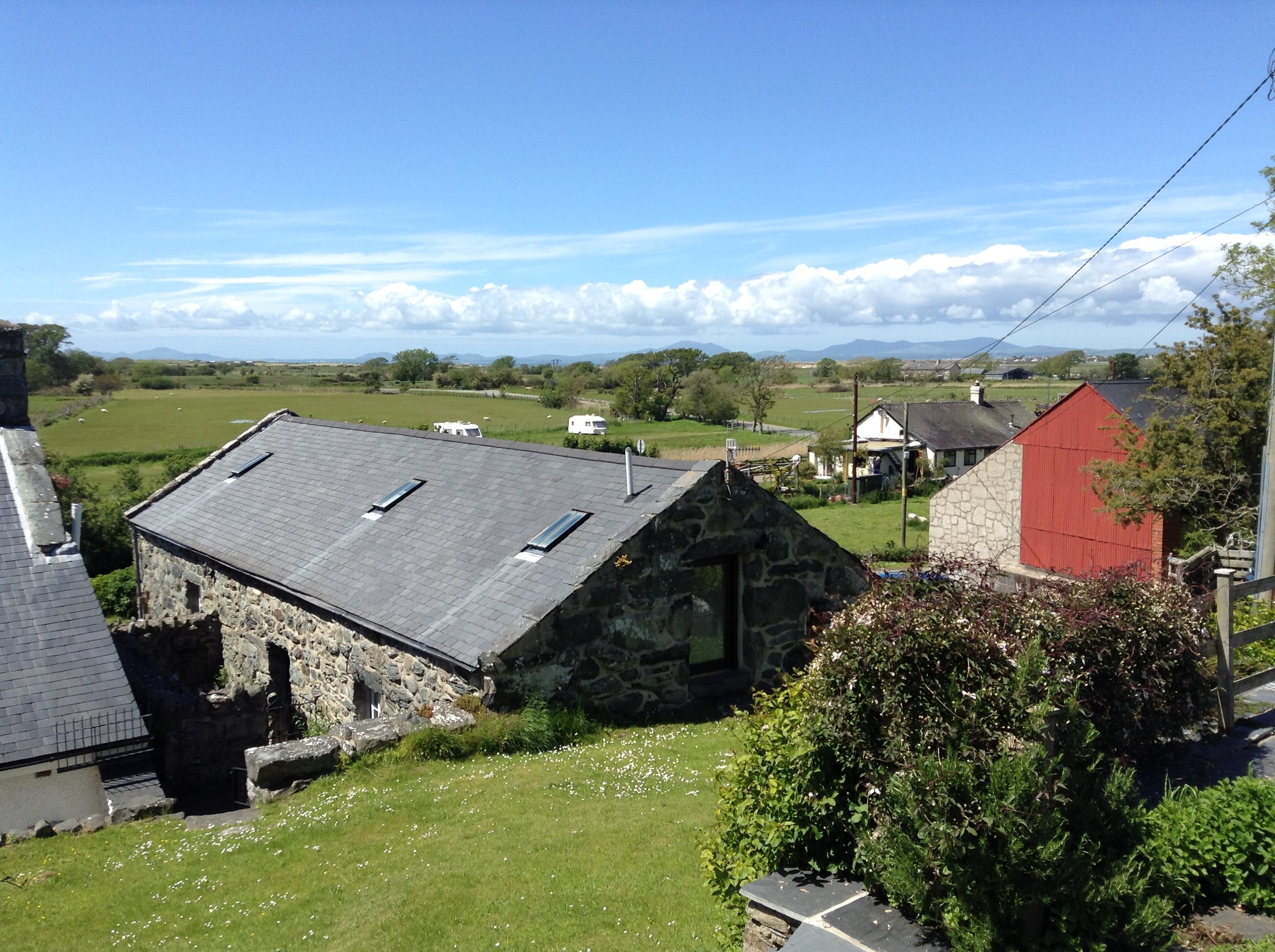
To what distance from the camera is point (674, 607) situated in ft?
39.1

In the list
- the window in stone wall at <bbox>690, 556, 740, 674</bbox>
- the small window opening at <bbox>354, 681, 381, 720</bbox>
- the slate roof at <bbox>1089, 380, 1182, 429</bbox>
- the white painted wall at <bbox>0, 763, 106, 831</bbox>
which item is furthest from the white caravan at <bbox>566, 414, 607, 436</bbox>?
the white painted wall at <bbox>0, 763, 106, 831</bbox>

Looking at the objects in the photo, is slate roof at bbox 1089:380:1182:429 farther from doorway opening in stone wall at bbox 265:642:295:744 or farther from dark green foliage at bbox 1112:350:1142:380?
dark green foliage at bbox 1112:350:1142:380

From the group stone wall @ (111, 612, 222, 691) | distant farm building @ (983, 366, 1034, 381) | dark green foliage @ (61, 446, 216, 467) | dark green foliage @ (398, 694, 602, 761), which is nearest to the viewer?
dark green foliage @ (398, 694, 602, 761)

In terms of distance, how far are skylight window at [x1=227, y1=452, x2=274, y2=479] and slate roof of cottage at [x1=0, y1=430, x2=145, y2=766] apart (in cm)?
1015

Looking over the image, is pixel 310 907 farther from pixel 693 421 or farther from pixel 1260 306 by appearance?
pixel 693 421

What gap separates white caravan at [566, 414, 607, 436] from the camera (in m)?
70.4

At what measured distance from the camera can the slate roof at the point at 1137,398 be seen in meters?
25.1

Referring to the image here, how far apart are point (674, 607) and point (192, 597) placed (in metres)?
11.9

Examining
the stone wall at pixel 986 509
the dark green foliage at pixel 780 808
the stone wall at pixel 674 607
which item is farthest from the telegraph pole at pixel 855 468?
the dark green foliage at pixel 780 808

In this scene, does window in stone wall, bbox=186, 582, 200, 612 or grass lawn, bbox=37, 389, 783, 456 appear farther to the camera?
grass lawn, bbox=37, 389, 783, 456

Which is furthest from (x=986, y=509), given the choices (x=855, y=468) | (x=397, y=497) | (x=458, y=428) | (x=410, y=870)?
(x=458, y=428)

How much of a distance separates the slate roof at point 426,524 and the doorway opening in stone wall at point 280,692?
4.67ft

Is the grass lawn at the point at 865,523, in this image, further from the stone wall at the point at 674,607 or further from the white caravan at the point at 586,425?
the white caravan at the point at 586,425

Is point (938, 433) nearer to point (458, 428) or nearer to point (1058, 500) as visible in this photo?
point (1058, 500)
